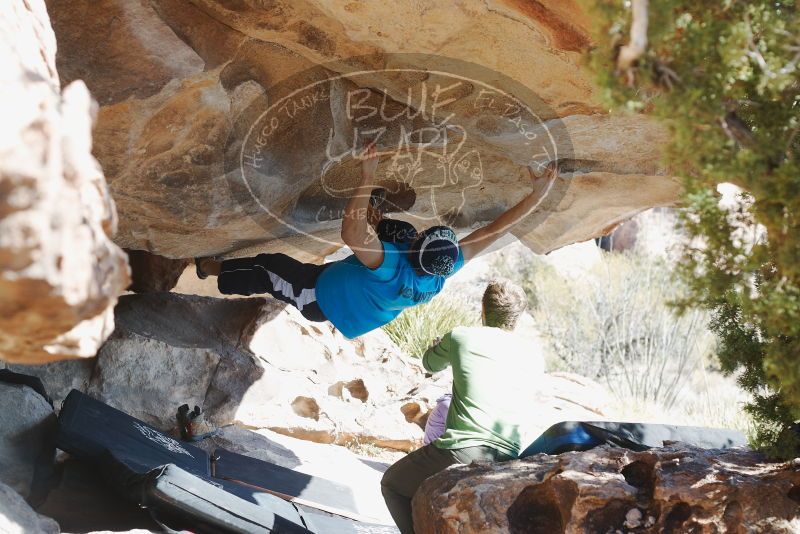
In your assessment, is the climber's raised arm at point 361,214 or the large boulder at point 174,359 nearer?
the climber's raised arm at point 361,214

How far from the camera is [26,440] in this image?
4207 mm

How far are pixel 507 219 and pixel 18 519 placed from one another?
2823 millimetres

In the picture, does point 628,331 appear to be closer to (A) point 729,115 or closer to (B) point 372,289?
(B) point 372,289

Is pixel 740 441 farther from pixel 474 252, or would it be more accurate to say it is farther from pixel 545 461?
pixel 474 252

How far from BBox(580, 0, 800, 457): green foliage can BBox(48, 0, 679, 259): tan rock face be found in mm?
1212

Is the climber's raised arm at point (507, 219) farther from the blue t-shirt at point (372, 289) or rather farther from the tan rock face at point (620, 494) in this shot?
the tan rock face at point (620, 494)

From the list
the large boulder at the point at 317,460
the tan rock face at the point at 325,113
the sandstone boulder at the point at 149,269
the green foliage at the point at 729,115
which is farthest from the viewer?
the sandstone boulder at the point at 149,269

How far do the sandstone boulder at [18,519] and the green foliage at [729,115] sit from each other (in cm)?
253

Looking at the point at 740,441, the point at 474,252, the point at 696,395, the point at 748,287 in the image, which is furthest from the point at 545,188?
the point at 696,395

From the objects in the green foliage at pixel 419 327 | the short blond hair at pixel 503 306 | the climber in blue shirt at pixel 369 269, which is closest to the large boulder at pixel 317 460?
the climber in blue shirt at pixel 369 269

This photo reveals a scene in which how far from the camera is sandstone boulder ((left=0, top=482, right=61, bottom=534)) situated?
3189 mm

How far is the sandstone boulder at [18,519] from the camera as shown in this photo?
10.5ft

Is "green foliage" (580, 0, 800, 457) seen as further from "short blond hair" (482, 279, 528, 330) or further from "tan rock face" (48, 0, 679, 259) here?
"short blond hair" (482, 279, 528, 330)

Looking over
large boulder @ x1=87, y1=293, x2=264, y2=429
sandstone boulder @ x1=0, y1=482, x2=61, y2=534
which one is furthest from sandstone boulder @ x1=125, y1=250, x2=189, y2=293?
sandstone boulder @ x1=0, y1=482, x2=61, y2=534
